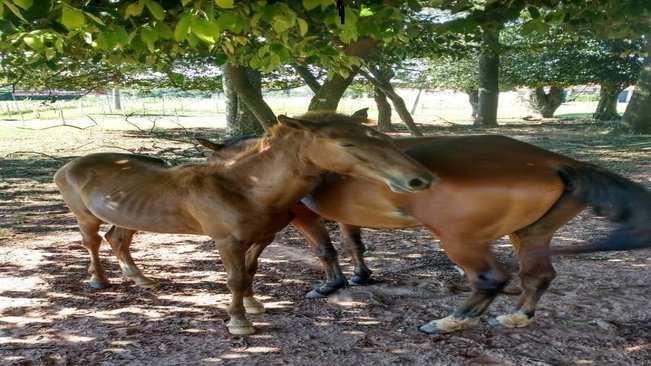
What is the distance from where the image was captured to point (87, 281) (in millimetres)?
5066

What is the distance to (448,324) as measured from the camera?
148 inches

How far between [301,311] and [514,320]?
1474 mm

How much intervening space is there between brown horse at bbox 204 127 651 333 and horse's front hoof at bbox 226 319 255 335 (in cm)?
92

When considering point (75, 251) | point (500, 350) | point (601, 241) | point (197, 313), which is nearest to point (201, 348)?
point (197, 313)

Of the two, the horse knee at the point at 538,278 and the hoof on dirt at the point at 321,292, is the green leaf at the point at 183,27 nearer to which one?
the hoof on dirt at the point at 321,292

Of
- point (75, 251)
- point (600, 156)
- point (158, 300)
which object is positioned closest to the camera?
point (158, 300)

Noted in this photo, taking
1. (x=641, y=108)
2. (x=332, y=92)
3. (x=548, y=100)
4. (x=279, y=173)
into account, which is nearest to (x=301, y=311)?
(x=279, y=173)

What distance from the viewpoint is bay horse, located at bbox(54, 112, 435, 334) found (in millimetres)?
3164

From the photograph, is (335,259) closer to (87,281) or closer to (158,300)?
(158,300)

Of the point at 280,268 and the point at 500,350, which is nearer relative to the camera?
the point at 500,350

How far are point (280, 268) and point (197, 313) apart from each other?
1348 mm

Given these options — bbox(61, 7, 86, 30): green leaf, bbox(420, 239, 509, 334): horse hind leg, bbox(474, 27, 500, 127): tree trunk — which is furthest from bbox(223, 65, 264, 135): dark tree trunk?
bbox(474, 27, 500, 127): tree trunk

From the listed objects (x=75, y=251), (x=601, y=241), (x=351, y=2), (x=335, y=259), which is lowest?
(x=75, y=251)

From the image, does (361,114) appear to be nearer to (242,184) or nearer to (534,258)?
(242,184)
